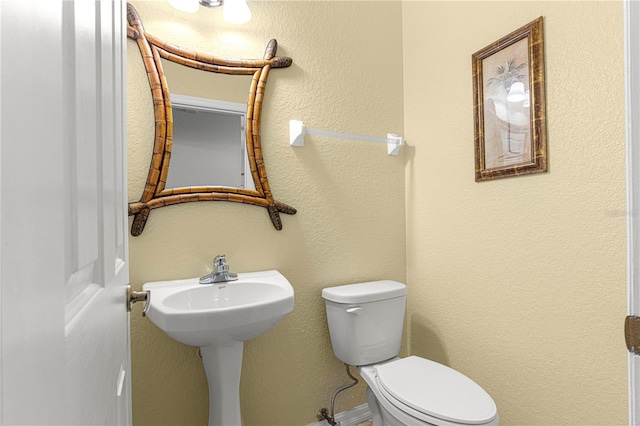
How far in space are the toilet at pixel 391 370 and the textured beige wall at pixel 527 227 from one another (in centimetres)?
26

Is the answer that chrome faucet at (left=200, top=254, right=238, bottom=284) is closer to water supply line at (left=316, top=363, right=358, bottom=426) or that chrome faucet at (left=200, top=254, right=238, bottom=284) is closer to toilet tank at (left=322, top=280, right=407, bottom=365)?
toilet tank at (left=322, top=280, right=407, bottom=365)

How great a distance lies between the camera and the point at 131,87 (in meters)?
1.31

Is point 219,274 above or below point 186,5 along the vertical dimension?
below

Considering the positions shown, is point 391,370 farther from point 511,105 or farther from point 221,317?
point 511,105

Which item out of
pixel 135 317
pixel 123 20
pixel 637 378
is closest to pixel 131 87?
pixel 123 20

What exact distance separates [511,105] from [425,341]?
4.02ft

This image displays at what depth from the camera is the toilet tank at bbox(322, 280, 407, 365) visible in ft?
5.03

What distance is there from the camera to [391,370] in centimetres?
138

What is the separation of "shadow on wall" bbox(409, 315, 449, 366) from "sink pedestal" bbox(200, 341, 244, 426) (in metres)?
1.02

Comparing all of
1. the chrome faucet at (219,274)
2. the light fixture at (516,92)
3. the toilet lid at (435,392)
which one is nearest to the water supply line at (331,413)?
the toilet lid at (435,392)

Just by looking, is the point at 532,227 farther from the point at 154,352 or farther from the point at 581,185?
the point at 154,352

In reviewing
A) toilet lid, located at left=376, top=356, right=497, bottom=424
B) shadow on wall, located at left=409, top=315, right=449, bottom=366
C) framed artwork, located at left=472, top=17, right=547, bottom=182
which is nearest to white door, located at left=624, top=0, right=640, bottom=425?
toilet lid, located at left=376, top=356, right=497, bottom=424

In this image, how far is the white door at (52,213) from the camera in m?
0.17

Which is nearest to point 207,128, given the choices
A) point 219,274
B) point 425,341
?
point 219,274
